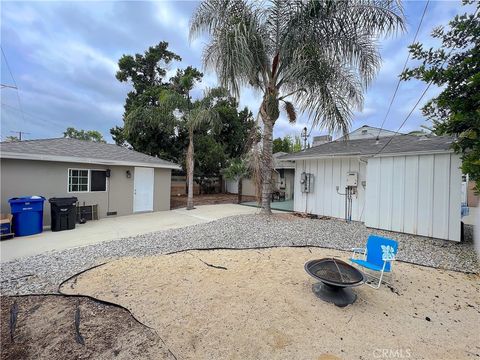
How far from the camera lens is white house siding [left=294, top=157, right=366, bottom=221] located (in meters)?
8.98

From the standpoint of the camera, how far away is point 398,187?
23.3 ft

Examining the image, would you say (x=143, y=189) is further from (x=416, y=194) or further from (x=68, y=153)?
(x=416, y=194)

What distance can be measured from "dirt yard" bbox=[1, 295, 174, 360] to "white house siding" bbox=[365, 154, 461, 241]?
24.3 ft

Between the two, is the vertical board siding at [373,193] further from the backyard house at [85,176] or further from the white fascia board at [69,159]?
the white fascia board at [69,159]

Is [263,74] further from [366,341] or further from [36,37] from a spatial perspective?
[366,341]

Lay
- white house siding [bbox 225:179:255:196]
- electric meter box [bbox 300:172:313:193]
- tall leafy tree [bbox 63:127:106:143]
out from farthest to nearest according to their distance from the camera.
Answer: tall leafy tree [bbox 63:127:106:143] → white house siding [bbox 225:179:255:196] → electric meter box [bbox 300:172:313:193]

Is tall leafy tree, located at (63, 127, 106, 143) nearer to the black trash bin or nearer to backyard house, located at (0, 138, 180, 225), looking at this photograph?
backyard house, located at (0, 138, 180, 225)

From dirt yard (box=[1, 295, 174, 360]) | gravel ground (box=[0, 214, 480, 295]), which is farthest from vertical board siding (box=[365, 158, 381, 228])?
dirt yard (box=[1, 295, 174, 360])

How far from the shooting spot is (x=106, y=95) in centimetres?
2084

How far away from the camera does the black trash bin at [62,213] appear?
7.89 m

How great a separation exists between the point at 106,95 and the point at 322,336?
24310 mm

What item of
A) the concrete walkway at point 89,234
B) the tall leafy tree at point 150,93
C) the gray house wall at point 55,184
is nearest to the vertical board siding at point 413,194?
the concrete walkway at point 89,234

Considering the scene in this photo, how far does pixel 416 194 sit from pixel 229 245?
563cm

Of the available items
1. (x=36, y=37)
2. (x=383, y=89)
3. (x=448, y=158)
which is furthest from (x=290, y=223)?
(x=36, y=37)
